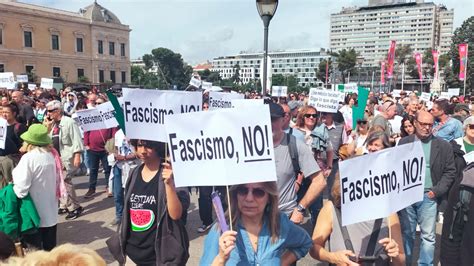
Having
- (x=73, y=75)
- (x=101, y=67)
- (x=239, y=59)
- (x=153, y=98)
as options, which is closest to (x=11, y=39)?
(x=73, y=75)

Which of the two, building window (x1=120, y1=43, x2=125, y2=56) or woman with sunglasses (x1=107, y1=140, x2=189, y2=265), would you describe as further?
building window (x1=120, y1=43, x2=125, y2=56)

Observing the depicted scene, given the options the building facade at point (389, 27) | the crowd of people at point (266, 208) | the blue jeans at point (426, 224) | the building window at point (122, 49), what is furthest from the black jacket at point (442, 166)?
the building facade at point (389, 27)

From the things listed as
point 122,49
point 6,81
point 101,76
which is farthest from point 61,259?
point 122,49

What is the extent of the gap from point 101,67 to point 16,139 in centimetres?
7567

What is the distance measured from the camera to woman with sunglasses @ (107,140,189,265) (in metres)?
2.95

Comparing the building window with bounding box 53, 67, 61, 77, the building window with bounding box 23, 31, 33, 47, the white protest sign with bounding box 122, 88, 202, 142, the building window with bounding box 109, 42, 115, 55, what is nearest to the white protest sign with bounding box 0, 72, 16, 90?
the white protest sign with bounding box 122, 88, 202, 142

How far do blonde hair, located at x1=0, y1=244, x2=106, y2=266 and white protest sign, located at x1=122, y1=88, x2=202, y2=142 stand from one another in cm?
161

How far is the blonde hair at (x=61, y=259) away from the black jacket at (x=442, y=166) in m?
3.45

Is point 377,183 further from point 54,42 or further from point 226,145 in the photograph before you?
point 54,42

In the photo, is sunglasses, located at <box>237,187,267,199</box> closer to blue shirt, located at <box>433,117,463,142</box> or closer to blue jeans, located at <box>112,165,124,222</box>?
blue jeans, located at <box>112,165,124,222</box>

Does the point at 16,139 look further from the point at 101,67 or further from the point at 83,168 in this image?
the point at 101,67

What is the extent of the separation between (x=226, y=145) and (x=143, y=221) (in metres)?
1.19

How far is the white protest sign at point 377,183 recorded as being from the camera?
232 centimetres

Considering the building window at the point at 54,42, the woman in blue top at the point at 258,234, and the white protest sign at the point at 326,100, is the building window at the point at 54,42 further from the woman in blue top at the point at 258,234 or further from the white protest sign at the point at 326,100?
the woman in blue top at the point at 258,234
